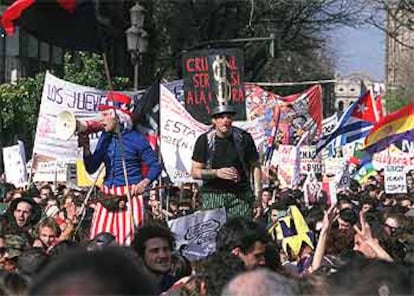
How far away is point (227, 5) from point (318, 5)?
3956mm

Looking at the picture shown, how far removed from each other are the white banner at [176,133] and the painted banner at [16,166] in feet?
10.8

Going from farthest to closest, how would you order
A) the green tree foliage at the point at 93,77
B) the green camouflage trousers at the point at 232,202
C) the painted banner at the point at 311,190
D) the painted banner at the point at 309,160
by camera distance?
the green tree foliage at the point at 93,77 → the painted banner at the point at 309,160 → the painted banner at the point at 311,190 → the green camouflage trousers at the point at 232,202

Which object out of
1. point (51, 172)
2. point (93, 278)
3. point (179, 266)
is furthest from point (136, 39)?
point (93, 278)

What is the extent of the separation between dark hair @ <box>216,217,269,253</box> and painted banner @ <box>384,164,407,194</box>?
1361 centimetres

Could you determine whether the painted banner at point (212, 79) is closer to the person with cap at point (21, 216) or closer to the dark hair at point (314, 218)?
the dark hair at point (314, 218)

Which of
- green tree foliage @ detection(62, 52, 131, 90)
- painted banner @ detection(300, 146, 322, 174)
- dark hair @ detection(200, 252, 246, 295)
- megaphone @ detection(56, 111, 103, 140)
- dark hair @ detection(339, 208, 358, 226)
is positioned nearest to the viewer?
dark hair @ detection(200, 252, 246, 295)

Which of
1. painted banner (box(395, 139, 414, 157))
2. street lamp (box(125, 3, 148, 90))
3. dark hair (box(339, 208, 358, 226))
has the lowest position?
dark hair (box(339, 208, 358, 226))

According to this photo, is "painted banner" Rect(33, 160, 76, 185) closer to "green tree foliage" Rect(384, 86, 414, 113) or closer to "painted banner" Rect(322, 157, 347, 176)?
"painted banner" Rect(322, 157, 347, 176)

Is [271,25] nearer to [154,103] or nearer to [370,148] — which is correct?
[370,148]

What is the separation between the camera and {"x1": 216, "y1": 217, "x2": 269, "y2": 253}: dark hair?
19.0 feet

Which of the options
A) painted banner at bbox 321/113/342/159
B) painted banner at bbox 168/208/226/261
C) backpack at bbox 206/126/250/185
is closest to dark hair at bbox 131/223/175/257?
painted banner at bbox 168/208/226/261

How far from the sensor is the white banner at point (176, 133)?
14047mm

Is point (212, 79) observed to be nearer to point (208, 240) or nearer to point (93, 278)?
point (208, 240)

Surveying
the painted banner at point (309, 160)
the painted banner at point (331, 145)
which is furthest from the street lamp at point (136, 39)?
the painted banner at point (331, 145)
